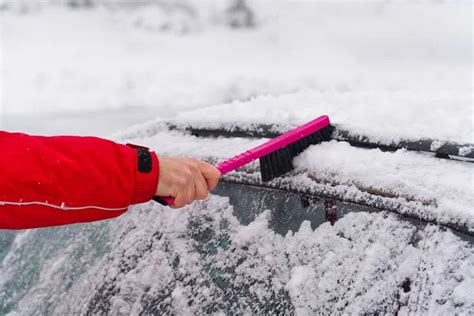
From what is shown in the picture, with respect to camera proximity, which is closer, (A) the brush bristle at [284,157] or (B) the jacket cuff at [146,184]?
(B) the jacket cuff at [146,184]

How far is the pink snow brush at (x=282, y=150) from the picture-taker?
1.72 meters

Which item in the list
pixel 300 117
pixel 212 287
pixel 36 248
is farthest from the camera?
pixel 36 248

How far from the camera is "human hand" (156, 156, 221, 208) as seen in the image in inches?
62.8

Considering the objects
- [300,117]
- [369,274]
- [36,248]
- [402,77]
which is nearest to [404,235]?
[369,274]

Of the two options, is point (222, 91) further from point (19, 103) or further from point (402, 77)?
point (19, 103)

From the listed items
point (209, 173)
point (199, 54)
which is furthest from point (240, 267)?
point (199, 54)

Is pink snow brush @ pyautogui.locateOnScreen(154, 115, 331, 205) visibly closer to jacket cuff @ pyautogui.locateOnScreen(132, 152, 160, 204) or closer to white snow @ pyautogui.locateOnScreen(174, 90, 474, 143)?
white snow @ pyautogui.locateOnScreen(174, 90, 474, 143)

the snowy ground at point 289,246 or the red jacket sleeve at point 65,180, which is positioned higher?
the red jacket sleeve at point 65,180

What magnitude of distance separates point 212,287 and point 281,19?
9715mm

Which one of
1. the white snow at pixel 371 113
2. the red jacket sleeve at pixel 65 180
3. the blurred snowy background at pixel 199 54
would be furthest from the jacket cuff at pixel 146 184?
the blurred snowy background at pixel 199 54

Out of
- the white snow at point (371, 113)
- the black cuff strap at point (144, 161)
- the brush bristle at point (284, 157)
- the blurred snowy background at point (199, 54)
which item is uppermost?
the black cuff strap at point (144, 161)

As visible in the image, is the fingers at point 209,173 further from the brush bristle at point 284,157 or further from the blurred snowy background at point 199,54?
the blurred snowy background at point 199,54

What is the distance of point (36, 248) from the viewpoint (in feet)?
7.79

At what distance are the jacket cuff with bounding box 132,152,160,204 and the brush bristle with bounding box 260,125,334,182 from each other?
1.08ft
